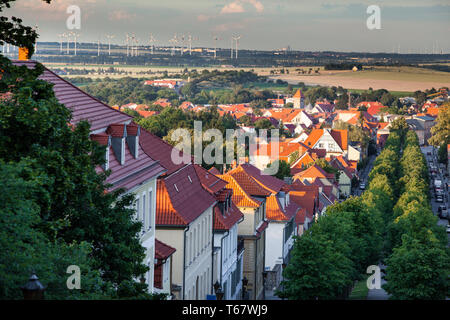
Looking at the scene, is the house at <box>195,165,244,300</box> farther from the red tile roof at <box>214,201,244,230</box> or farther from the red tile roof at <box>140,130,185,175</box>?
the red tile roof at <box>140,130,185,175</box>

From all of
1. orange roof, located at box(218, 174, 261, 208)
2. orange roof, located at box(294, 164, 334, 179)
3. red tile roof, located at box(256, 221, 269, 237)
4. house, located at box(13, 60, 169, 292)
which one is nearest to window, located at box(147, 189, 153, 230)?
house, located at box(13, 60, 169, 292)

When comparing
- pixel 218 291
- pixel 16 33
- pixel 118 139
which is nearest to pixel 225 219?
pixel 218 291

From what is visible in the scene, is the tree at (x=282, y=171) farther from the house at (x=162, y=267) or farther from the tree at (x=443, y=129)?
the tree at (x=443, y=129)

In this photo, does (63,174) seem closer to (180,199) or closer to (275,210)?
(180,199)
